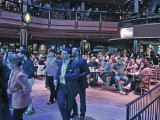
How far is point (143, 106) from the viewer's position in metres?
2.77

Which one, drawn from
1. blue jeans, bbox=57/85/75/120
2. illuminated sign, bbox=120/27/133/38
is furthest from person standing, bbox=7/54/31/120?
illuminated sign, bbox=120/27/133/38

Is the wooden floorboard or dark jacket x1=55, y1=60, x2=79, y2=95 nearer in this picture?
dark jacket x1=55, y1=60, x2=79, y2=95

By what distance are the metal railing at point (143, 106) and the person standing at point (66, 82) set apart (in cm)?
101

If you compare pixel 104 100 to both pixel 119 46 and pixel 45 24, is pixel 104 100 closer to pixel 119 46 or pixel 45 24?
pixel 45 24

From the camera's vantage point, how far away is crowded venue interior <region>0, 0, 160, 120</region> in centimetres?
271

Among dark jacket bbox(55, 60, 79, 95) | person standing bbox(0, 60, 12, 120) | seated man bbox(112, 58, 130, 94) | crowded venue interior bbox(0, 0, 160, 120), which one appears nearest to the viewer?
person standing bbox(0, 60, 12, 120)

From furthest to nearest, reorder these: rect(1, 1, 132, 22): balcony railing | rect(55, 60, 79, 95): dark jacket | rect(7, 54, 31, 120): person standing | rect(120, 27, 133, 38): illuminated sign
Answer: rect(120, 27, 133, 38): illuminated sign, rect(1, 1, 132, 22): balcony railing, rect(55, 60, 79, 95): dark jacket, rect(7, 54, 31, 120): person standing

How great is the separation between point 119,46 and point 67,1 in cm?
855

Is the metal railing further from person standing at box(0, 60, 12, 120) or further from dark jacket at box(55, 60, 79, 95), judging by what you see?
person standing at box(0, 60, 12, 120)

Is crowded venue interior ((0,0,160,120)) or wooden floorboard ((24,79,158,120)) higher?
crowded venue interior ((0,0,160,120))

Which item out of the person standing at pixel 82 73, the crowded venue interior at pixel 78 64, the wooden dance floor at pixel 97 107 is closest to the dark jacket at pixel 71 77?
the crowded venue interior at pixel 78 64

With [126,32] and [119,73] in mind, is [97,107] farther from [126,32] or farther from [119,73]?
[126,32]

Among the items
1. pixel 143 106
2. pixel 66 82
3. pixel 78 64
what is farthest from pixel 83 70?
pixel 143 106

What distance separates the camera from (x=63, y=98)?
9.95 ft
